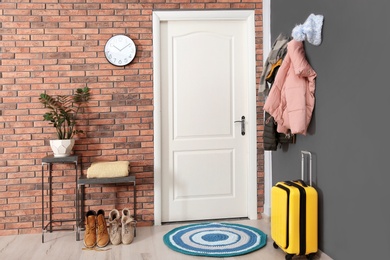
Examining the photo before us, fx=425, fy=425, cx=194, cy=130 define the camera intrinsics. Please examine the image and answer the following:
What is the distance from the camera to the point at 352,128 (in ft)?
9.09

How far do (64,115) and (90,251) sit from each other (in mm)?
1267

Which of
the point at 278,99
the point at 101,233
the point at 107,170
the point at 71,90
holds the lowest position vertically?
the point at 101,233

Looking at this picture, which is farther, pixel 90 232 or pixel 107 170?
pixel 107 170

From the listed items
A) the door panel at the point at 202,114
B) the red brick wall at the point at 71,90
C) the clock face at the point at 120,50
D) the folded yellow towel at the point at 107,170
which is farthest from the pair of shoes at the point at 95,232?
the clock face at the point at 120,50

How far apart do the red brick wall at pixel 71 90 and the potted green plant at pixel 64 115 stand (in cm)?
8

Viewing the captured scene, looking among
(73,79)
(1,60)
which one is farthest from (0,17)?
(73,79)

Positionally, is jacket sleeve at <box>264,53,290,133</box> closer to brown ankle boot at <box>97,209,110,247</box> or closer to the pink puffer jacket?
the pink puffer jacket

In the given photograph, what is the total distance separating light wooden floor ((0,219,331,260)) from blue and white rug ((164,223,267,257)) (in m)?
0.06

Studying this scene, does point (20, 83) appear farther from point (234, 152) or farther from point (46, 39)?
point (234, 152)

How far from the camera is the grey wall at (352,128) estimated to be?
246cm

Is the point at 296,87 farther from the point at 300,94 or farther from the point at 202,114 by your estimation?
the point at 202,114

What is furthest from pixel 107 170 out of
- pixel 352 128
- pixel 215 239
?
pixel 352 128

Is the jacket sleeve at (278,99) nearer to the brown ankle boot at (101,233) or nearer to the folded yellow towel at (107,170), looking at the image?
the folded yellow towel at (107,170)

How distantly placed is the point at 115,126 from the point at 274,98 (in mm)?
1613
